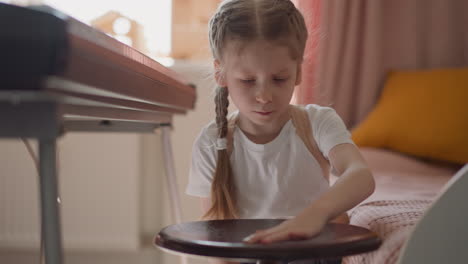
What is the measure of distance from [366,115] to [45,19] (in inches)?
79.9

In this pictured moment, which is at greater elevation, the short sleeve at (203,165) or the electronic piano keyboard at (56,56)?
the electronic piano keyboard at (56,56)

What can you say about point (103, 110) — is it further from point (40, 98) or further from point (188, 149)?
point (188, 149)

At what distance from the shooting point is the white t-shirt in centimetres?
118

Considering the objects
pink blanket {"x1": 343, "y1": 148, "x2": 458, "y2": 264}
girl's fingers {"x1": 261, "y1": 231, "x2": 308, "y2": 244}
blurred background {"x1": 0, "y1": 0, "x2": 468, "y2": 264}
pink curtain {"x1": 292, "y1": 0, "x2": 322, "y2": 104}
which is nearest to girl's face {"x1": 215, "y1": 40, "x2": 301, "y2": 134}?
pink blanket {"x1": 343, "y1": 148, "x2": 458, "y2": 264}

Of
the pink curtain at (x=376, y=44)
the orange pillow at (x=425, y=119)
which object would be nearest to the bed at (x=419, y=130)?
the orange pillow at (x=425, y=119)

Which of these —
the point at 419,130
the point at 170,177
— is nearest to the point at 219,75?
the point at 170,177

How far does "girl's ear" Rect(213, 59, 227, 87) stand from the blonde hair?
0.07 ft

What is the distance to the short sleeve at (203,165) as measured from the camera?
120 cm

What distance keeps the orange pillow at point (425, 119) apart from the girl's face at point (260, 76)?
108 cm

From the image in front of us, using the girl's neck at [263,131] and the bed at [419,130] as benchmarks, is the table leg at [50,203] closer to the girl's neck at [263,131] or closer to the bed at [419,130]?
the girl's neck at [263,131]

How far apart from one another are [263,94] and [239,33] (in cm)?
12

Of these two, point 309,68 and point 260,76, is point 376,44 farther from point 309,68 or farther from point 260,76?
point 260,76

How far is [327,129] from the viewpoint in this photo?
1.12m

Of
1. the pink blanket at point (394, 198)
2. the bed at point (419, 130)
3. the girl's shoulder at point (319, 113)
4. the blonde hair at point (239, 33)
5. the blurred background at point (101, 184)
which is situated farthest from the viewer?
the blurred background at point (101, 184)
